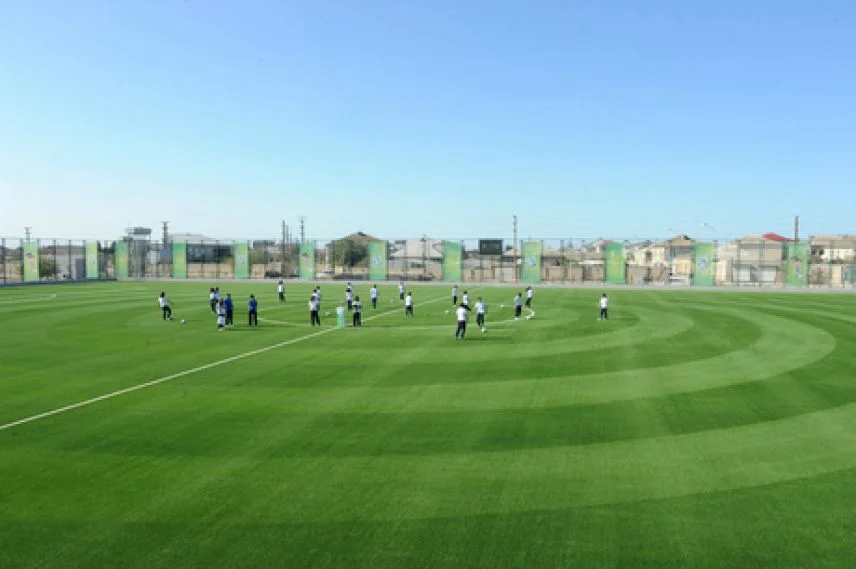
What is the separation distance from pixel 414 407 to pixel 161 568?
7900 mm

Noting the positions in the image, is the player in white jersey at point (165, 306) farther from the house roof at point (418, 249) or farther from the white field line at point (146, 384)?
the house roof at point (418, 249)

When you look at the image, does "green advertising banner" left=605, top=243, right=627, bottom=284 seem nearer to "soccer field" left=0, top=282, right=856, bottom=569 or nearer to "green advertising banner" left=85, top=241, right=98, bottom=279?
"soccer field" left=0, top=282, right=856, bottom=569

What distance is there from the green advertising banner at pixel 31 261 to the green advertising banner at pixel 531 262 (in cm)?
5540

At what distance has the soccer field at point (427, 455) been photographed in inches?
317

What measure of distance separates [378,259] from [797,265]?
45.4 metres

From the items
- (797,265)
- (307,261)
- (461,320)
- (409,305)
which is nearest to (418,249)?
(307,261)

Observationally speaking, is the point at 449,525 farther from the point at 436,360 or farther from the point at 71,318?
the point at 71,318

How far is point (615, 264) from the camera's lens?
69.6m

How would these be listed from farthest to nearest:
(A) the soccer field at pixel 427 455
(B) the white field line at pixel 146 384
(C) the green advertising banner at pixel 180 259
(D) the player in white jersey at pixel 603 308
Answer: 1. (C) the green advertising banner at pixel 180 259
2. (D) the player in white jersey at pixel 603 308
3. (B) the white field line at pixel 146 384
4. (A) the soccer field at pixel 427 455

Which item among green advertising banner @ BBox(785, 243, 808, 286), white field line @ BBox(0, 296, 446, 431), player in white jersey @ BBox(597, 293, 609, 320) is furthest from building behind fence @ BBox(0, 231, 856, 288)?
white field line @ BBox(0, 296, 446, 431)

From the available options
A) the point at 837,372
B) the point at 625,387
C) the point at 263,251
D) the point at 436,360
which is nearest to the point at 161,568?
the point at 625,387

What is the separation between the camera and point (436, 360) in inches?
833

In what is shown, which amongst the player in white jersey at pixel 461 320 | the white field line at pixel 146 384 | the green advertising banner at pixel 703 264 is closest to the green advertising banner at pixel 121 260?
the white field line at pixel 146 384

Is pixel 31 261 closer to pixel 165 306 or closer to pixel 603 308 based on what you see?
pixel 165 306
